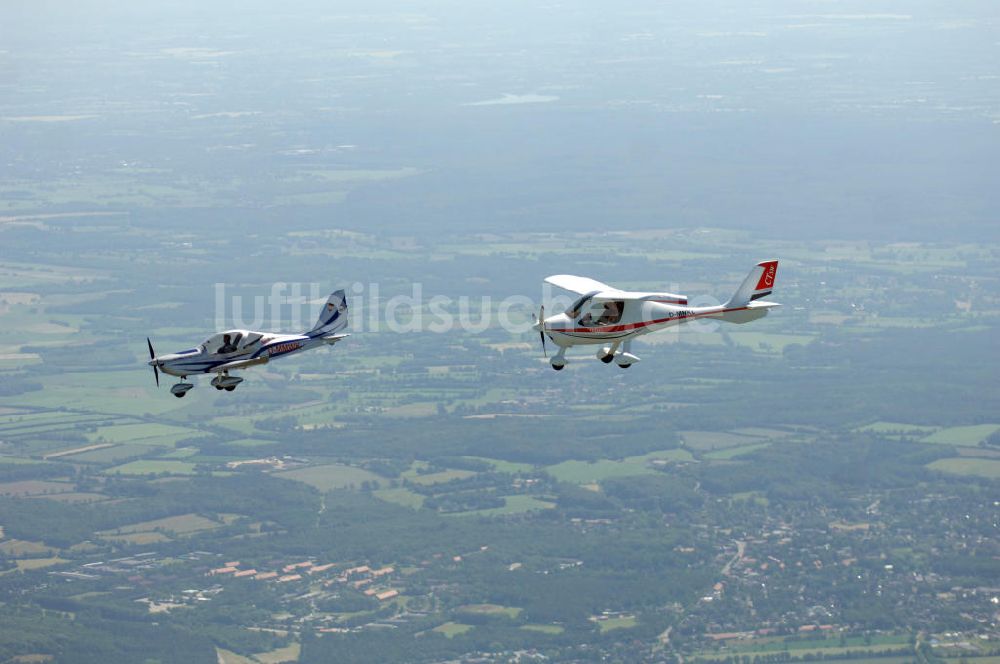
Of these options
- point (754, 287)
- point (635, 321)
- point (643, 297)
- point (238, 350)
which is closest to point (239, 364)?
point (238, 350)

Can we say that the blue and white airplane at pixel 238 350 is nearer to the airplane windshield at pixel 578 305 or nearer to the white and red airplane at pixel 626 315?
the white and red airplane at pixel 626 315

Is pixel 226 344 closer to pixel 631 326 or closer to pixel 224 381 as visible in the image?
pixel 224 381

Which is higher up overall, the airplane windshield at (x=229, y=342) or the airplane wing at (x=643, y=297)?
the airplane wing at (x=643, y=297)

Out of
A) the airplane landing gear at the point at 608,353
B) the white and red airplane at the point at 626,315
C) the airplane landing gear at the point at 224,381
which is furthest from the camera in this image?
the airplane landing gear at the point at 224,381

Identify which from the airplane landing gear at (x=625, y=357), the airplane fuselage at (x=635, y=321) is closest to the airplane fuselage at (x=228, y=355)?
the airplane fuselage at (x=635, y=321)

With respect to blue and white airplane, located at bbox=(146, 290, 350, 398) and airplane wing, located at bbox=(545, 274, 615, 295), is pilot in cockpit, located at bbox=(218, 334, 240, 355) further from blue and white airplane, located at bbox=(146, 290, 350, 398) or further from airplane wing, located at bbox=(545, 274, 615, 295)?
airplane wing, located at bbox=(545, 274, 615, 295)

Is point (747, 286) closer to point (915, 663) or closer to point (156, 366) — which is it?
point (156, 366)

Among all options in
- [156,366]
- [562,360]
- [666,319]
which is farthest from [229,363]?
[666,319]

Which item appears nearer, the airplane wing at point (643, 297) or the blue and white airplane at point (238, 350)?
the airplane wing at point (643, 297)
